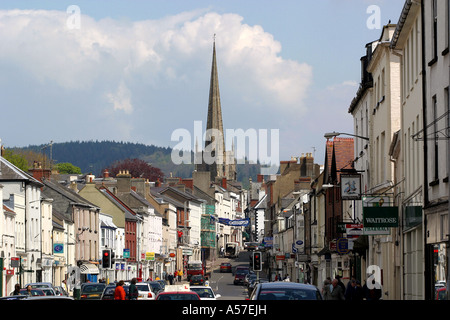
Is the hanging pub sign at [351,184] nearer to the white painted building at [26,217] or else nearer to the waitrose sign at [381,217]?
the waitrose sign at [381,217]

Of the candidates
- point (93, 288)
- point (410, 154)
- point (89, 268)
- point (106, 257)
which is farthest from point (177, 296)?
point (89, 268)

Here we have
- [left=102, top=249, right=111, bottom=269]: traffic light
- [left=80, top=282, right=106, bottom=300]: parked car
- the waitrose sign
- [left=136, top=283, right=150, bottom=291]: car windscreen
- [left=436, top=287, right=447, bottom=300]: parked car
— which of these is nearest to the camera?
[left=436, top=287, right=447, bottom=300]: parked car

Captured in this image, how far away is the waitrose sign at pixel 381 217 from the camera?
30.2 m

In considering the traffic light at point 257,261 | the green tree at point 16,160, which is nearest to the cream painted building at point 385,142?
the traffic light at point 257,261

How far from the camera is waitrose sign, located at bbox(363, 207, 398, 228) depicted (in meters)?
30.2

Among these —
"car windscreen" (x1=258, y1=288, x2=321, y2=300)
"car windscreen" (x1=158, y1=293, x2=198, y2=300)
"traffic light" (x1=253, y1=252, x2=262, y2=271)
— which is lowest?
"traffic light" (x1=253, y1=252, x2=262, y2=271)

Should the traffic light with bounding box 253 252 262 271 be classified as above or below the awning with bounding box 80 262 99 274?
above

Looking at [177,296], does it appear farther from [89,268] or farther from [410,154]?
[89,268]

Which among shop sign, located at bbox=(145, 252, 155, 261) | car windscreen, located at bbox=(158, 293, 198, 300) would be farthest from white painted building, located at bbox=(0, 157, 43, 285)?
car windscreen, located at bbox=(158, 293, 198, 300)

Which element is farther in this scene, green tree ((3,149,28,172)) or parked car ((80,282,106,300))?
green tree ((3,149,28,172))

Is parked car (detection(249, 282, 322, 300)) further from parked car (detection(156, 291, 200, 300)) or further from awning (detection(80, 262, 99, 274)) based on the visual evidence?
awning (detection(80, 262, 99, 274))

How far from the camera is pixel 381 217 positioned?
3056 cm
